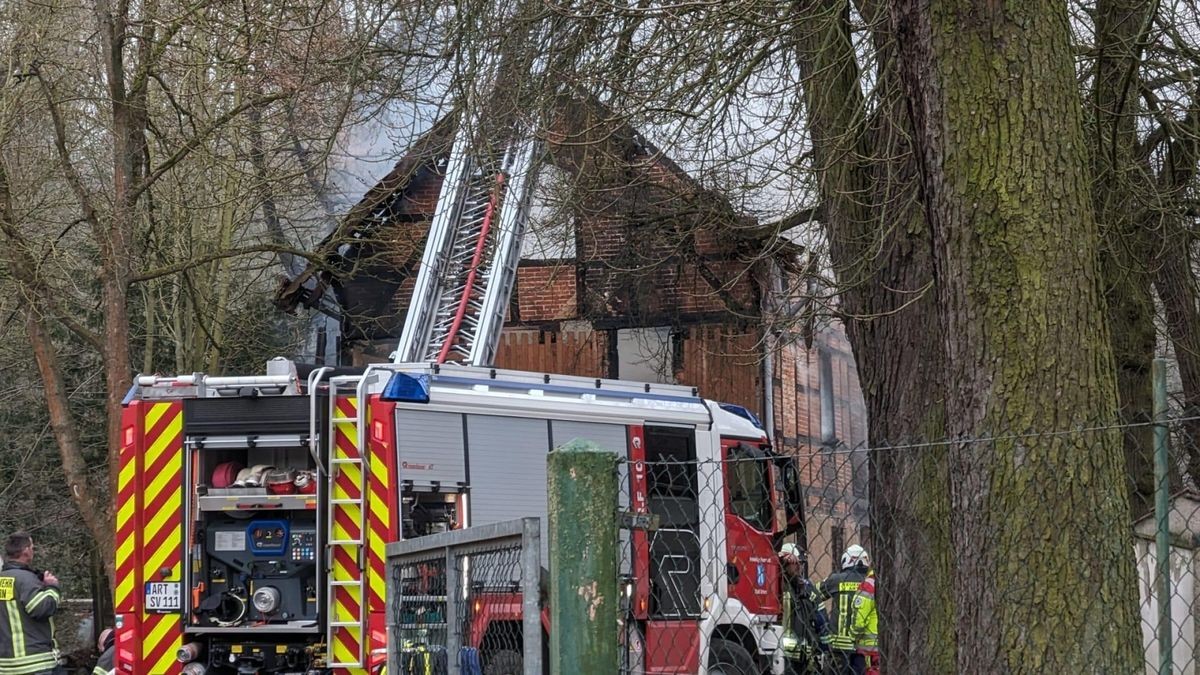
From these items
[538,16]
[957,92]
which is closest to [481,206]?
[538,16]

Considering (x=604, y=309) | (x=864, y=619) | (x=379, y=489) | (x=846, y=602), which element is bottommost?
(x=864, y=619)

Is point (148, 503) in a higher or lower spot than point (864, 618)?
higher

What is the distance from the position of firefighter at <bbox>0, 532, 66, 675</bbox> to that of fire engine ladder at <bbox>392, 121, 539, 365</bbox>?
189 inches

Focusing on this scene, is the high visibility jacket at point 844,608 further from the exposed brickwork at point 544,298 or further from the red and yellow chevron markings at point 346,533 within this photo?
the exposed brickwork at point 544,298

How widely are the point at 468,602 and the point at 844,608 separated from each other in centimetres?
719

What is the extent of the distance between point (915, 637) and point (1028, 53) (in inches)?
142

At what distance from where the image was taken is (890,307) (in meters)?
8.30

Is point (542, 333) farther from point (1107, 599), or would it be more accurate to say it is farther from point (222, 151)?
point (1107, 599)

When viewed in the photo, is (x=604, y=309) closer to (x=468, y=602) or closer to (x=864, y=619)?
(x=864, y=619)

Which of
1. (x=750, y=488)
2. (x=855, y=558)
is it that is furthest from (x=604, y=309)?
(x=855, y=558)

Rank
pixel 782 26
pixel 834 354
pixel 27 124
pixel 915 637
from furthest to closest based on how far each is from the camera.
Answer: pixel 834 354 < pixel 27 124 < pixel 782 26 < pixel 915 637

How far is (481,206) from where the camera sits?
1639 centimetres

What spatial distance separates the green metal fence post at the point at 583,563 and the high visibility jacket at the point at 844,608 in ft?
24.3

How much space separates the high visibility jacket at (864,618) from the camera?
10.9 m
